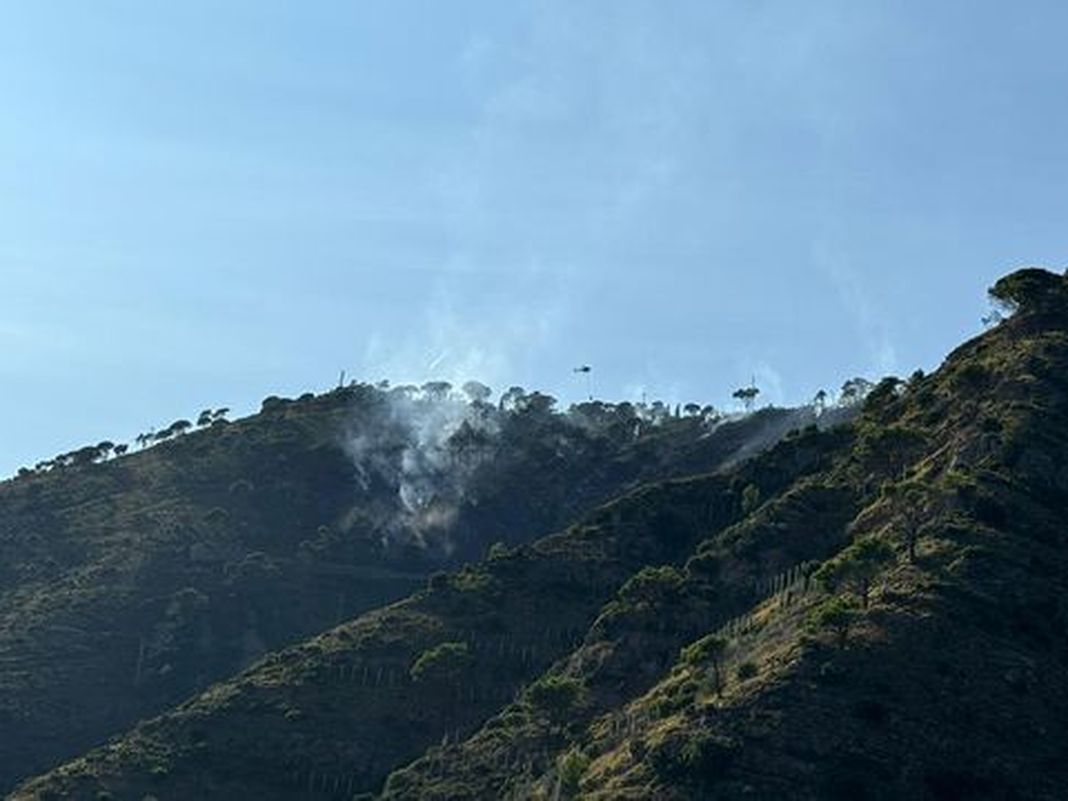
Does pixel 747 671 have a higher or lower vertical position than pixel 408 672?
lower

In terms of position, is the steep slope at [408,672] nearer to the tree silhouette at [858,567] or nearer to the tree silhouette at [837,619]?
the tree silhouette at [858,567]

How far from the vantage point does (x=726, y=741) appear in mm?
103500

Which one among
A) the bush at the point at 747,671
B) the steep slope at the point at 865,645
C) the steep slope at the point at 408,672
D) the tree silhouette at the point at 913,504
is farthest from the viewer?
the steep slope at the point at 408,672

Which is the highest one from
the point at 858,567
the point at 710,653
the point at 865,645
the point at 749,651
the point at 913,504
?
the point at 913,504

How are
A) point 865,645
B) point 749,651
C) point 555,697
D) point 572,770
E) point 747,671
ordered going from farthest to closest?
point 555,697, point 749,651, point 747,671, point 572,770, point 865,645

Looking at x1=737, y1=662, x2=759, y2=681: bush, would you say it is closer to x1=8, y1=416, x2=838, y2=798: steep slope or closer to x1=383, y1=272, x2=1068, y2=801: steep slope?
x1=383, y1=272, x2=1068, y2=801: steep slope

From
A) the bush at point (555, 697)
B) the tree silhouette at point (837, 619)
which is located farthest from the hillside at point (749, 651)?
the tree silhouette at point (837, 619)

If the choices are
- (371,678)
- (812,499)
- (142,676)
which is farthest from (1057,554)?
(142,676)

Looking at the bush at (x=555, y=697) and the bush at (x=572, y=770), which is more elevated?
the bush at (x=555, y=697)

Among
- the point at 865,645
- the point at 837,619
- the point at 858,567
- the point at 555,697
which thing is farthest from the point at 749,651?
the point at 555,697

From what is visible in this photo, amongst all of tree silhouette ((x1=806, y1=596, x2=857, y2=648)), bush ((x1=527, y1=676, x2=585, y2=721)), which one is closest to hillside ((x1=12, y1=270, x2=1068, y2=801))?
bush ((x1=527, y1=676, x2=585, y2=721))

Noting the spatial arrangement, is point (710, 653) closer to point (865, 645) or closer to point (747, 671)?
point (747, 671)

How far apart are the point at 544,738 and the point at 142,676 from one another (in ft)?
230

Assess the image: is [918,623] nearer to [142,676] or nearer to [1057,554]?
[1057,554]
